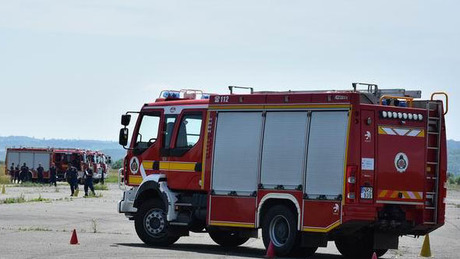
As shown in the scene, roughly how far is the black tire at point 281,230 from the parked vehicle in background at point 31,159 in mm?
58353

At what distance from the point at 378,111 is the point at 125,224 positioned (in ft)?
39.4

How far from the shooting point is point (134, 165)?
21266mm

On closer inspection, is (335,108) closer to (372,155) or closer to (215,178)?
(372,155)

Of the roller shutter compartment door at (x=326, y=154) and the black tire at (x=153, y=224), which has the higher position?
the roller shutter compartment door at (x=326, y=154)

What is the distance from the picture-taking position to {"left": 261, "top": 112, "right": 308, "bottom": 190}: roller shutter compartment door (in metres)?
18.1

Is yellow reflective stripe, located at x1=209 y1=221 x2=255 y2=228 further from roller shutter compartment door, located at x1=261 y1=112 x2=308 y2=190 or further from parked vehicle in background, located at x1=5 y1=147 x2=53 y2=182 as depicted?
parked vehicle in background, located at x1=5 y1=147 x2=53 y2=182

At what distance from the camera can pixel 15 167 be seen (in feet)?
256

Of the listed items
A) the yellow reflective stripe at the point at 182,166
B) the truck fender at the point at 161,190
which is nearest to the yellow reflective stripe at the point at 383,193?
the yellow reflective stripe at the point at 182,166

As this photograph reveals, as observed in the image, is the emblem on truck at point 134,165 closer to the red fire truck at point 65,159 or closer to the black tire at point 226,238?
the black tire at point 226,238

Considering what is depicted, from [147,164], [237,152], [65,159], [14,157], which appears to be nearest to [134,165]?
[147,164]

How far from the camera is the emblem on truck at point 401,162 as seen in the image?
58.6 feet

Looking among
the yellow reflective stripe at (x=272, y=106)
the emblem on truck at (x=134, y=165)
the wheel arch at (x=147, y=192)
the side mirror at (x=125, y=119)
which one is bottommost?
the wheel arch at (x=147, y=192)

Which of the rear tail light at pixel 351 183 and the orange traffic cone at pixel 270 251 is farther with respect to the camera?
the orange traffic cone at pixel 270 251

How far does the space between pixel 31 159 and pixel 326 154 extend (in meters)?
62.3
